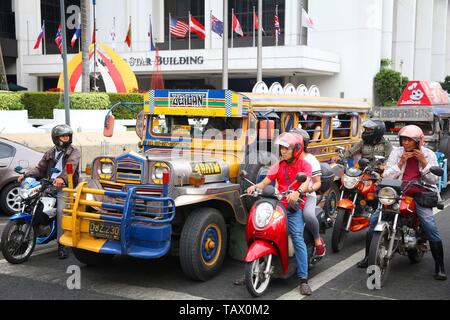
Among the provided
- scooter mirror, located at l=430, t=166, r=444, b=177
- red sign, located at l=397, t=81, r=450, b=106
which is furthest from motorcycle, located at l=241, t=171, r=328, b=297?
red sign, located at l=397, t=81, r=450, b=106

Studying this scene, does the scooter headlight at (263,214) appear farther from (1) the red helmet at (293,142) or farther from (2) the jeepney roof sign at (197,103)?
(2) the jeepney roof sign at (197,103)

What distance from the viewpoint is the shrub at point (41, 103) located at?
2352 centimetres

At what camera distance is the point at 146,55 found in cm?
3812

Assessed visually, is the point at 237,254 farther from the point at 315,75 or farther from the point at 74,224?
the point at 315,75

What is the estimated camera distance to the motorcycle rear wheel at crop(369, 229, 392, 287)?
5.71 metres

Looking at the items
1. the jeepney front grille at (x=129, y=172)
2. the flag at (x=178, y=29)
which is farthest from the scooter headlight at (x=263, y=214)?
the flag at (x=178, y=29)

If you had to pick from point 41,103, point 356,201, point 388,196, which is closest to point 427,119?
point 356,201

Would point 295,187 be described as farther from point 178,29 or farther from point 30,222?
point 178,29

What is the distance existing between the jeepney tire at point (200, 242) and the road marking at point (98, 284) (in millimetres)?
336

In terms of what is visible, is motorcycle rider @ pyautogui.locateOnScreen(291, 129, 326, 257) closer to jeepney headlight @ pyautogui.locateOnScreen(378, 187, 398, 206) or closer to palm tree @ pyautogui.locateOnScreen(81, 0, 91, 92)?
jeepney headlight @ pyautogui.locateOnScreen(378, 187, 398, 206)

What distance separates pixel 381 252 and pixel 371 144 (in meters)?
3.26

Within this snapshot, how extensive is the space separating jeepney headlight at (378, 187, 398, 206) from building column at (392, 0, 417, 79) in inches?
1597
